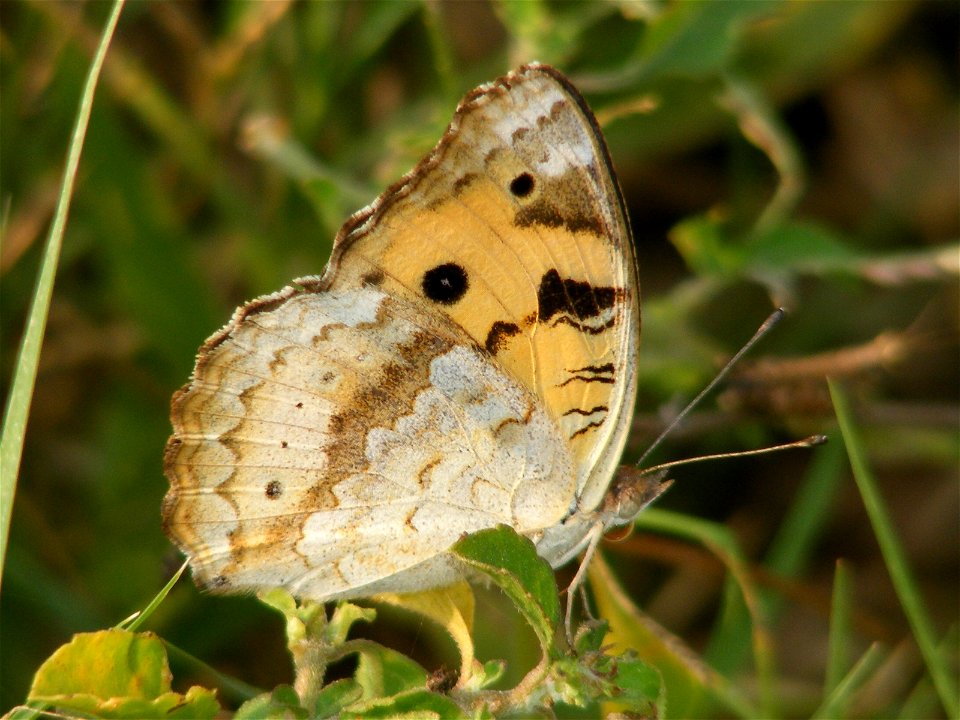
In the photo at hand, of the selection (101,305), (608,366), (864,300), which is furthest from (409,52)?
(608,366)

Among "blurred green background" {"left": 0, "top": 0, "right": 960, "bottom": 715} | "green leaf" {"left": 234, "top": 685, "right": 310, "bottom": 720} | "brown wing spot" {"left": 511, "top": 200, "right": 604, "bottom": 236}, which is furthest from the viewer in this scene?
"blurred green background" {"left": 0, "top": 0, "right": 960, "bottom": 715}

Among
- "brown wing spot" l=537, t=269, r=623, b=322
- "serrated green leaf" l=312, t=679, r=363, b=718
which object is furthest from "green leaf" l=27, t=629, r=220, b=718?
"brown wing spot" l=537, t=269, r=623, b=322

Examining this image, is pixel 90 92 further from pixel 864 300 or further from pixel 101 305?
pixel 864 300

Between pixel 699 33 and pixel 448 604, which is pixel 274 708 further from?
pixel 699 33

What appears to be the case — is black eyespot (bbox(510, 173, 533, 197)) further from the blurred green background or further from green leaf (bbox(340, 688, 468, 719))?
green leaf (bbox(340, 688, 468, 719))

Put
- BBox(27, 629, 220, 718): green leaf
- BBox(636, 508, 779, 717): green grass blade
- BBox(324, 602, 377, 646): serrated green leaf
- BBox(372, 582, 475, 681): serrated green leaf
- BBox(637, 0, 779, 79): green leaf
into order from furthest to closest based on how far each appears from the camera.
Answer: BBox(637, 0, 779, 79): green leaf → BBox(636, 508, 779, 717): green grass blade → BBox(372, 582, 475, 681): serrated green leaf → BBox(324, 602, 377, 646): serrated green leaf → BBox(27, 629, 220, 718): green leaf

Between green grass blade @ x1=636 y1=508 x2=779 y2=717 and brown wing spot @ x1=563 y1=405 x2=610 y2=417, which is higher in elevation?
brown wing spot @ x1=563 y1=405 x2=610 y2=417
